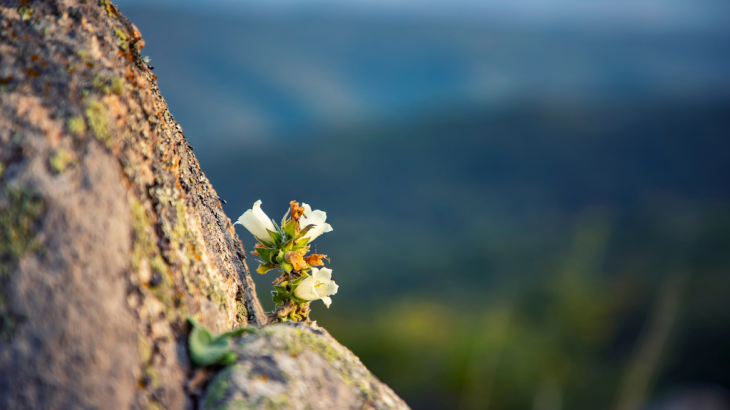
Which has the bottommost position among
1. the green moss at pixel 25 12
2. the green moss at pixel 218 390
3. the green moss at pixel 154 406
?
the green moss at pixel 154 406

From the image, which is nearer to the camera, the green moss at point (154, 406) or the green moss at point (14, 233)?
the green moss at point (14, 233)

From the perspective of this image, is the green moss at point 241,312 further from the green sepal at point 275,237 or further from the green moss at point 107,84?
the green moss at point 107,84

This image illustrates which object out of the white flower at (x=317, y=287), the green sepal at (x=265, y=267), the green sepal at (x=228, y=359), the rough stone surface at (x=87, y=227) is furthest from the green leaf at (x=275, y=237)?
the green sepal at (x=228, y=359)

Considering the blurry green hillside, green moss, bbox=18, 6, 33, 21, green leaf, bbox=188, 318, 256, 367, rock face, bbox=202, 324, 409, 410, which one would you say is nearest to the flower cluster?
rock face, bbox=202, 324, 409, 410

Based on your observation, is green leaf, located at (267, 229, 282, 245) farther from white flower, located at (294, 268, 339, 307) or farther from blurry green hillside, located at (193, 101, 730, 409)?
blurry green hillside, located at (193, 101, 730, 409)

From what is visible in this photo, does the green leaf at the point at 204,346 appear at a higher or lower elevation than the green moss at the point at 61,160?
lower

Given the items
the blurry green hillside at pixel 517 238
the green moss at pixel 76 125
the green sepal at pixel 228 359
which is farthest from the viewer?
the blurry green hillside at pixel 517 238

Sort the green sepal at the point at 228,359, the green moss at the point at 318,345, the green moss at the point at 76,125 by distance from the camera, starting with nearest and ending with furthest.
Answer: the green moss at the point at 76,125
the green sepal at the point at 228,359
the green moss at the point at 318,345
